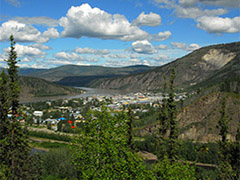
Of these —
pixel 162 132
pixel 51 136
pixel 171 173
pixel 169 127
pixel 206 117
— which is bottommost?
pixel 51 136

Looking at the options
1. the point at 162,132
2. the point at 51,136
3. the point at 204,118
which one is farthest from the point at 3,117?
the point at 204,118

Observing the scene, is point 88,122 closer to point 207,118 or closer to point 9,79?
point 9,79

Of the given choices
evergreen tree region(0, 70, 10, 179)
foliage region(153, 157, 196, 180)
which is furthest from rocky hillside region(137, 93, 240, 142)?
evergreen tree region(0, 70, 10, 179)

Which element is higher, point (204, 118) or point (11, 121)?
point (11, 121)

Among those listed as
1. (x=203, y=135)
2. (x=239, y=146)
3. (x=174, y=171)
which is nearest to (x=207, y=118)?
(x=203, y=135)

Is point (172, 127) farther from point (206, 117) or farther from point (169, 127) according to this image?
point (206, 117)

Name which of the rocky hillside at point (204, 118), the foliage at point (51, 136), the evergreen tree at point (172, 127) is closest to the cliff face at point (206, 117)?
the rocky hillside at point (204, 118)

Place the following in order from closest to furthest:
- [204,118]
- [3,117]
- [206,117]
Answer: [3,117] → [206,117] → [204,118]

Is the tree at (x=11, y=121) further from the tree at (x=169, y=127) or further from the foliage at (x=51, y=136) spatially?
the foliage at (x=51, y=136)

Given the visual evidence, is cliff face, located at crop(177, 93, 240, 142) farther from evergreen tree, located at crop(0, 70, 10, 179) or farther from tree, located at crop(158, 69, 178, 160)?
evergreen tree, located at crop(0, 70, 10, 179)
